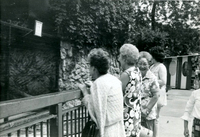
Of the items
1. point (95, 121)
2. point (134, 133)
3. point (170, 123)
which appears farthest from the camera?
point (170, 123)

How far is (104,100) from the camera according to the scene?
5.83 feet

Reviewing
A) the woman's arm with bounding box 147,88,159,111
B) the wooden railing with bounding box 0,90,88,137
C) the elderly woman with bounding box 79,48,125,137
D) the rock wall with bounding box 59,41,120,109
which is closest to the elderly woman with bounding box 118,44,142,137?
the elderly woman with bounding box 79,48,125,137

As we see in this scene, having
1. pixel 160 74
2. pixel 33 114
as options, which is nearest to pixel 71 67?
pixel 160 74

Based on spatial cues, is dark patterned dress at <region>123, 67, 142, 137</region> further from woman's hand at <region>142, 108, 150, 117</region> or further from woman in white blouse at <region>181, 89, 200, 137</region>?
woman's hand at <region>142, 108, 150, 117</region>

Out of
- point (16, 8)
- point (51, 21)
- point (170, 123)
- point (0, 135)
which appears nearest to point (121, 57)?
point (0, 135)

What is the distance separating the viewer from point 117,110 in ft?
6.21

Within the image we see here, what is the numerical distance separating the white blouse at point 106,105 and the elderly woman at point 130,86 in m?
0.39

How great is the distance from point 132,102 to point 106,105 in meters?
0.65

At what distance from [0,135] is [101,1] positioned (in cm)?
582

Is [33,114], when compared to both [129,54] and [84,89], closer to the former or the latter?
[84,89]

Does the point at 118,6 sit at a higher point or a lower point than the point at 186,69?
higher

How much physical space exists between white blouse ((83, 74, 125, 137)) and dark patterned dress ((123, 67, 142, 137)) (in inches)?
15.4

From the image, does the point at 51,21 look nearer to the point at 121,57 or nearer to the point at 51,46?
the point at 51,46

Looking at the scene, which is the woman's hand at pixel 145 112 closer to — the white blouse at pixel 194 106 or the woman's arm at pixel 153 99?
the woman's arm at pixel 153 99
